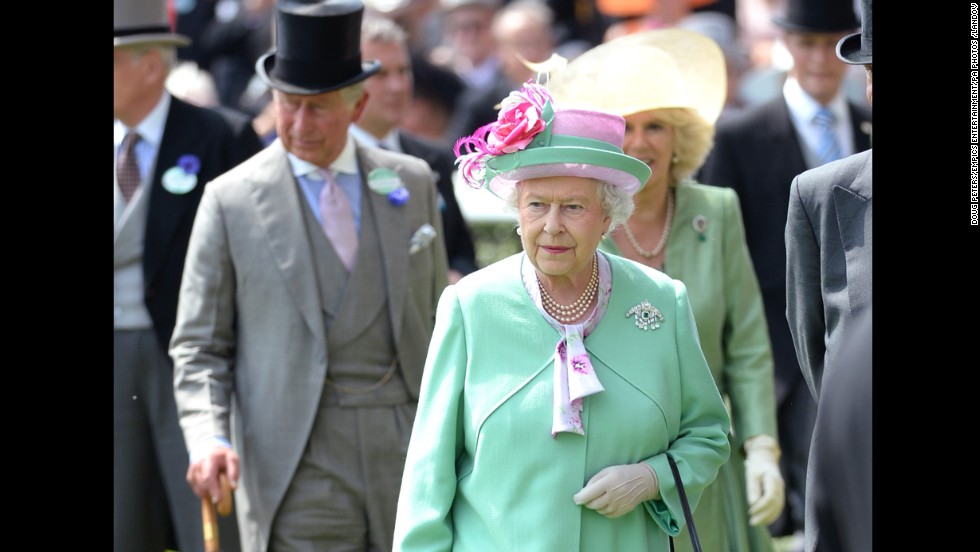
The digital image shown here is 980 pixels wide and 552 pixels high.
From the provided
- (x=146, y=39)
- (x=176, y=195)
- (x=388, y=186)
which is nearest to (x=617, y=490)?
(x=388, y=186)

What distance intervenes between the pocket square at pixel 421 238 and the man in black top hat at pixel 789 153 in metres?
1.71

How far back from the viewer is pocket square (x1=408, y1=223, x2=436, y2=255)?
6.29 metres

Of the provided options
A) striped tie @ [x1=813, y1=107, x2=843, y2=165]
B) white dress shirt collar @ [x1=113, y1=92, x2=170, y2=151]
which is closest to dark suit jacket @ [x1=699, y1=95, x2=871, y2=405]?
striped tie @ [x1=813, y1=107, x2=843, y2=165]

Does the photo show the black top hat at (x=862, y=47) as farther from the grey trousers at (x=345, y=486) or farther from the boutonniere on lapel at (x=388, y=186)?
the grey trousers at (x=345, y=486)

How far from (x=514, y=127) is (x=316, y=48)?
1.91 m

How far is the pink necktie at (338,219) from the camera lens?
6.17 meters

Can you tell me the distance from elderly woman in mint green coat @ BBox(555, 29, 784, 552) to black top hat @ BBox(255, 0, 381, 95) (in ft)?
2.75

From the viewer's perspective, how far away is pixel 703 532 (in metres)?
5.70

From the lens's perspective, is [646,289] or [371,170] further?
[371,170]

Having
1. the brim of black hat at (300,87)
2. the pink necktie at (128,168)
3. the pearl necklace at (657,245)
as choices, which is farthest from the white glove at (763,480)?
the pink necktie at (128,168)
